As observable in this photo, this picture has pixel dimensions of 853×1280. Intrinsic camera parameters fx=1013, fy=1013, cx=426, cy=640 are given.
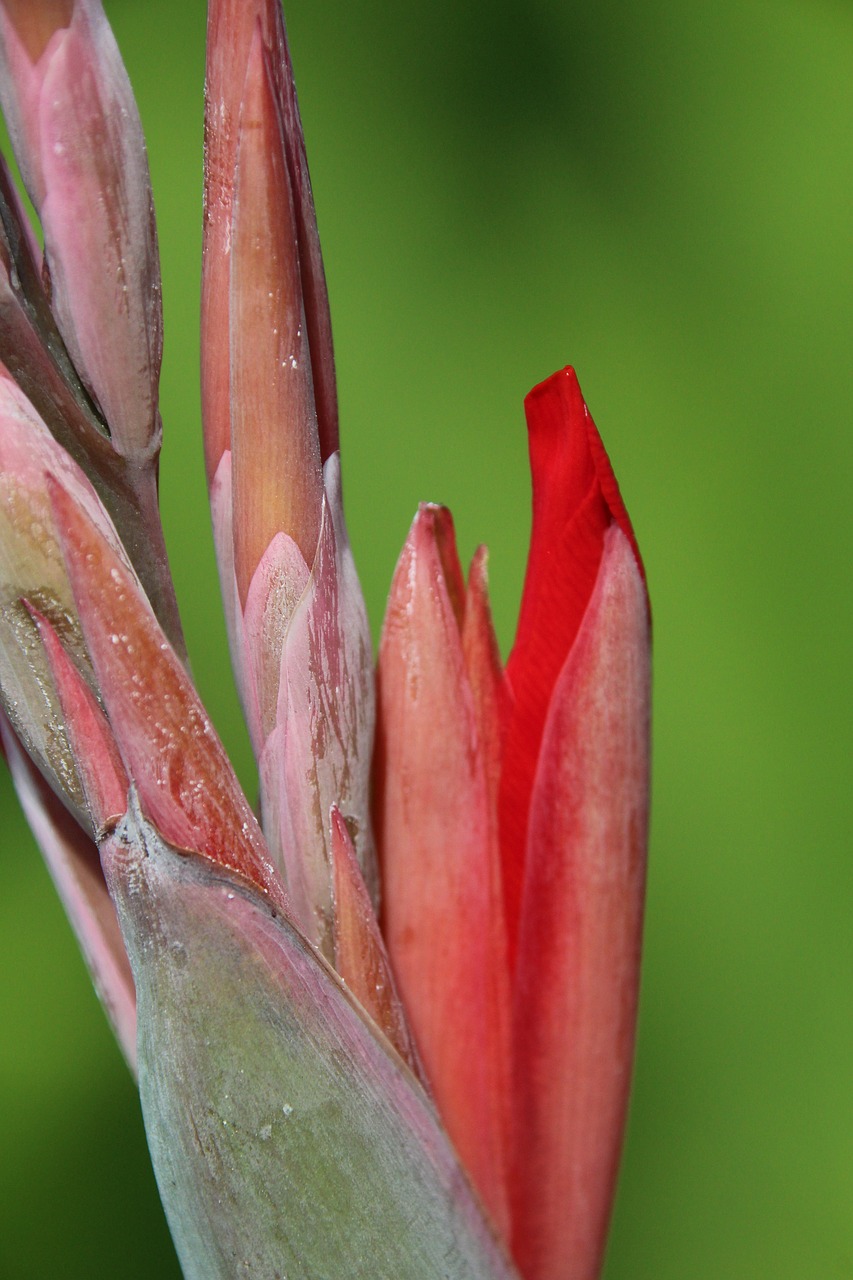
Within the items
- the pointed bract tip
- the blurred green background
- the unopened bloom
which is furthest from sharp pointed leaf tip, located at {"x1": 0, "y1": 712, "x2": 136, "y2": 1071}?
the blurred green background

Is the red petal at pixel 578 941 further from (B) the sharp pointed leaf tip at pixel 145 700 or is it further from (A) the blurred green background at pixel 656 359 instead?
(A) the blurred green background at pixel 656 359

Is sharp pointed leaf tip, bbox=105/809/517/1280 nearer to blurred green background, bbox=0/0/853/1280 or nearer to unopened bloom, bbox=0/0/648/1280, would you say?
unopened bloom, bbox=0/0/648/1280

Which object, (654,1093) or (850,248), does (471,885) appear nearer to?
(654,1093)

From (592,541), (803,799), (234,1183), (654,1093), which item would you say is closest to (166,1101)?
(234,1183)

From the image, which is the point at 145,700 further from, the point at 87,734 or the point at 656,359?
the point at 656,359

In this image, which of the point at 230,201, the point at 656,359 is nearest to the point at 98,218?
the point at 230,201
